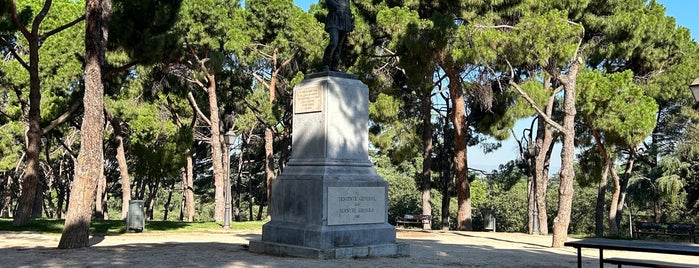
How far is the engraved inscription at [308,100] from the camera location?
8.99 m

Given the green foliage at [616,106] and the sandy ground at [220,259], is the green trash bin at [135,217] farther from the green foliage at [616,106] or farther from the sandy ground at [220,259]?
the green foliage at [616,106]

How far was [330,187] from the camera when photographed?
843 cm

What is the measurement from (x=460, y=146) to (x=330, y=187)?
12133 millimetres

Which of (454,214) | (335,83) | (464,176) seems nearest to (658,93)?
(464,176)

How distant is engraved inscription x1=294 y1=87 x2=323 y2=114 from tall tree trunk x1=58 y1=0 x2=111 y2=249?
3.46 metres

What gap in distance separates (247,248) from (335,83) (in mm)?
2979

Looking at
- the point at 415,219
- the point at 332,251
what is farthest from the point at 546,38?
the point at 415,219

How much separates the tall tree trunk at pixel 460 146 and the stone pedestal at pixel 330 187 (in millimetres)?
10213

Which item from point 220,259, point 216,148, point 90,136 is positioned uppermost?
point 216,148

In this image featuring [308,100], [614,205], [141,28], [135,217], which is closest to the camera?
[308,100]

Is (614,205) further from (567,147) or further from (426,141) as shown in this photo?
(567,147)

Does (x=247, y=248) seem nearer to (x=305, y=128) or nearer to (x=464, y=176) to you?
(x=305, y=128)

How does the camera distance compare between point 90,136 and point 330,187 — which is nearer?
point 330,187

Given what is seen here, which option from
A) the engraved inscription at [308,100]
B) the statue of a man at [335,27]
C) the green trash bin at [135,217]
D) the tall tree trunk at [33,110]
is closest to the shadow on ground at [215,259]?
the engraved inscription at [308,100]
